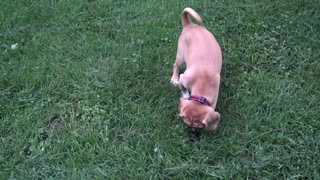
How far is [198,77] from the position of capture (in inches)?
145

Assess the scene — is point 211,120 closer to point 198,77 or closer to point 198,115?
point 198,115

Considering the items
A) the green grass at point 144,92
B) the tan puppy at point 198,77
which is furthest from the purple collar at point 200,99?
the green grass at point 144,92

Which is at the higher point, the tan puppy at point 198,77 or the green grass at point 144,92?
the tan puppy at point 198,77

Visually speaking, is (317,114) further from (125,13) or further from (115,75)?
(125,13)

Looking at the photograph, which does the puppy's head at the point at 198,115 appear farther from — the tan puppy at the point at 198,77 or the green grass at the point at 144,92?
the green grass at the point at 144,92

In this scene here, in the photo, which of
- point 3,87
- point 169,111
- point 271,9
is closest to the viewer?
point 169,111

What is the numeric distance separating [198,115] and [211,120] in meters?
0.12

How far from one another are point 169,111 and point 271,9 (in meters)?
2.10

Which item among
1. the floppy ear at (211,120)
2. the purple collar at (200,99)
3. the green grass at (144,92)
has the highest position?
the purple collar at (200,99)

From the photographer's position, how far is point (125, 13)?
17.1 feet

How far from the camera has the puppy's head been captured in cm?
338

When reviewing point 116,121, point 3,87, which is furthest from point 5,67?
point 116,121

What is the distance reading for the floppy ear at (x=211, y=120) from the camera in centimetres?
337

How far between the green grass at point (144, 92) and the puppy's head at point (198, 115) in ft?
0.71
